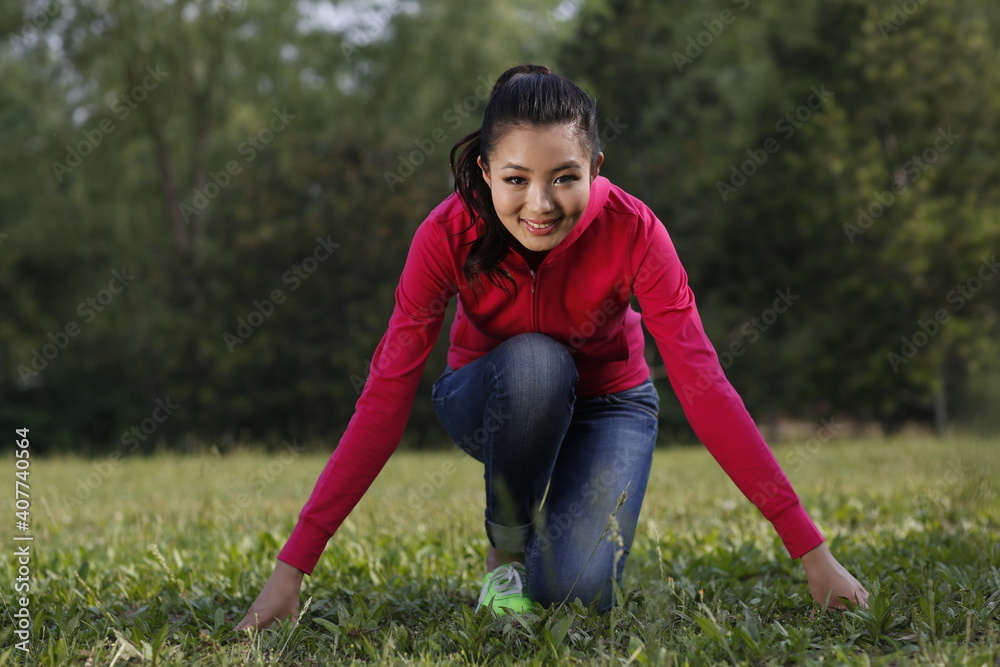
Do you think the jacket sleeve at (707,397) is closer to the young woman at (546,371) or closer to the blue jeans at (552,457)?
the young woman at (546,371)

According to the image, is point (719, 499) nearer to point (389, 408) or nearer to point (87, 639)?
point (389, 408)

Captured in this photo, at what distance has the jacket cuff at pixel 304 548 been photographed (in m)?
2.48

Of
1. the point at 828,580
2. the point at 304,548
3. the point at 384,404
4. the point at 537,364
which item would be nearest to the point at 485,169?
the point at 537,364

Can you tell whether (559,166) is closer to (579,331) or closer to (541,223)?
(541,223)

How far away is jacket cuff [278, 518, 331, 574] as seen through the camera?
248cm

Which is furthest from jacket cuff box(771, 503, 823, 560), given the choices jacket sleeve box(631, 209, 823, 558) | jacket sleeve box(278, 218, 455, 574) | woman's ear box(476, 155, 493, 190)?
woman's ear box(476, 155, 493, 190)

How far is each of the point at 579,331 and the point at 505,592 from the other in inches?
34.0

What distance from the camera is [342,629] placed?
2527 mm

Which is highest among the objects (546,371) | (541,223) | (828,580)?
(541,223)

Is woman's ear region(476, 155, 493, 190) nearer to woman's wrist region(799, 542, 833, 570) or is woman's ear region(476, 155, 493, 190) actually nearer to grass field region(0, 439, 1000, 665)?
grass field region(0, 439, 1000, 665)

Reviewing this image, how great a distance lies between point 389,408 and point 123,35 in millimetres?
18827

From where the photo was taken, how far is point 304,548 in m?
2.48

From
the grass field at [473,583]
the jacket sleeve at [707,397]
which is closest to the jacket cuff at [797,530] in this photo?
the jacket sleeve at [707,397]

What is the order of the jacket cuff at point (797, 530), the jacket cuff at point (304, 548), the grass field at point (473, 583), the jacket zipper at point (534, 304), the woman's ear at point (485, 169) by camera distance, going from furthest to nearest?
the jacket zipper at point (534, 304), the woman's ear at point (485, 169), the jacket cuff at point (304, 548), the jacket cuff at point (797, 530), the grass field at point (473, 583)
